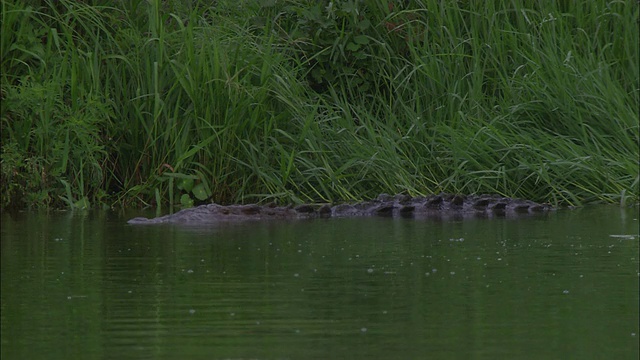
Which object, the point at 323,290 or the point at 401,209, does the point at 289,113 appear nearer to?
the point at 401,209

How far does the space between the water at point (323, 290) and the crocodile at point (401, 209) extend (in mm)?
462

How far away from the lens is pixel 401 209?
9102 millimetres

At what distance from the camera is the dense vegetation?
9.70 m

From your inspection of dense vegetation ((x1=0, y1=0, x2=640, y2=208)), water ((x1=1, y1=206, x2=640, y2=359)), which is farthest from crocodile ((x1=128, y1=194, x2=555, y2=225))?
dense vegetation ((x1=0, y1=0, x2=640, y2=208))

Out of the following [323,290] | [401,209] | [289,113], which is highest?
[289,113]

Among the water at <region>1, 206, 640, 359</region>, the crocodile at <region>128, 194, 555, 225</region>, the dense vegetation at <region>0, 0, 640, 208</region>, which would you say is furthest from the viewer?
the dense vegetation at <region>0, 0, 640, 208</region>

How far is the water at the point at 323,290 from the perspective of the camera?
4.13 metres

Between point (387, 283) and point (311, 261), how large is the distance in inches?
35.1

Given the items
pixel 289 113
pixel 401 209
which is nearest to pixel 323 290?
pixel 401 209

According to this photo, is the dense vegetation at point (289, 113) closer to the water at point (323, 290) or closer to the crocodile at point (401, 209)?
the crocodile at point (401, 209)

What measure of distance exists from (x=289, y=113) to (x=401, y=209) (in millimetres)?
1724

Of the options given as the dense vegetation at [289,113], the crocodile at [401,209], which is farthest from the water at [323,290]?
the dense vegetation at [289,113]

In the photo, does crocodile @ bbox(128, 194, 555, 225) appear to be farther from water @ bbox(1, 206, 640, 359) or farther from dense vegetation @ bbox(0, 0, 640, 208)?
dense vegetation @ bbox(0, 0, 640, 208)

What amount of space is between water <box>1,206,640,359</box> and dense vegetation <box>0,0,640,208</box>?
1.40 m
